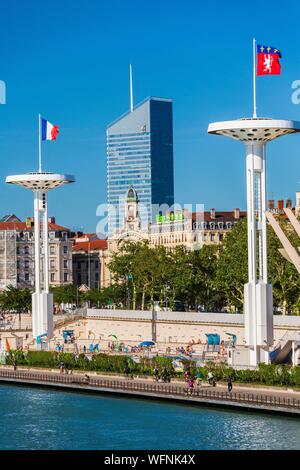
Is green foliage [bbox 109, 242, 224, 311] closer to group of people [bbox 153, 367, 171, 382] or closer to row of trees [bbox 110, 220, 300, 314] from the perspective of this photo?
Result: row of trees [bbox 110, 220, 300, 314]

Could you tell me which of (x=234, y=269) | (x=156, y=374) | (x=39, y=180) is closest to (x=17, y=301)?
(x=234, y=269)

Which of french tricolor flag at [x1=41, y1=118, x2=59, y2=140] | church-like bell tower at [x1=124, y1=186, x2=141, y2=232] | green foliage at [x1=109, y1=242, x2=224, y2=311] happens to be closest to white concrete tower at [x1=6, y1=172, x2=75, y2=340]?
french tricolor flag at [x1=41, y1=118, x2=59, y2=140]

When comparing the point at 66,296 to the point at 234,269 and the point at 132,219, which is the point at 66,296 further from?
the point at 234,269

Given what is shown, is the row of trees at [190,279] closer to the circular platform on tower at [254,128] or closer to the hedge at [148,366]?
the hedge at [148,366]

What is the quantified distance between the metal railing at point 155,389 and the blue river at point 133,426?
2.37ft

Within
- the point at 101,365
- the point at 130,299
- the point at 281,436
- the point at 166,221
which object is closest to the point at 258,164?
the point at 101,365

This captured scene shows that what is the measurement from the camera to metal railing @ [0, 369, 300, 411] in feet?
218

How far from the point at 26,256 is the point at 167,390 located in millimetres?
110839

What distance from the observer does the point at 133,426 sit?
210 feet

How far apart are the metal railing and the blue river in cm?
72

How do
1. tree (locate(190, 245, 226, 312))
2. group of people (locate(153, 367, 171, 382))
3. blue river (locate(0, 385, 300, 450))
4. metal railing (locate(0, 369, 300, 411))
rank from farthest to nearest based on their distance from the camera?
tree (locate(190, 245, 226, 312)) → group of people (locate(153, 367, 171, 382)) → metal railing (locate(0, 369, 300, 411)) → blue river (locate(0, 385, 300, 450))

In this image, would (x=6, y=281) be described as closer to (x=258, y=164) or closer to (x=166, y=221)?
(x=166, y=221)

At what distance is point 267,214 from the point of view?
78750mm
